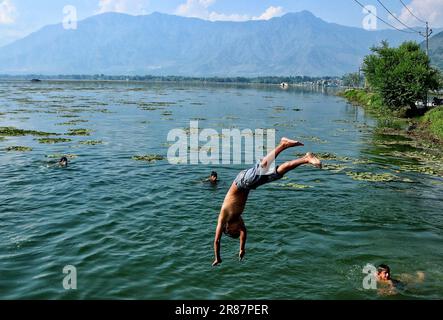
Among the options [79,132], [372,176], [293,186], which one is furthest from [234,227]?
[79,132]

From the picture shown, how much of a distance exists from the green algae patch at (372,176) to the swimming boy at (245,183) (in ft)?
64.7

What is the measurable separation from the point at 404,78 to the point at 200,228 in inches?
2211

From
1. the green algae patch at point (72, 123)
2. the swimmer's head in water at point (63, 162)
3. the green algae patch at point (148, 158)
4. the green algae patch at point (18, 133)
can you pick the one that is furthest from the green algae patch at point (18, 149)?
the green algae patch at point (72, 123)

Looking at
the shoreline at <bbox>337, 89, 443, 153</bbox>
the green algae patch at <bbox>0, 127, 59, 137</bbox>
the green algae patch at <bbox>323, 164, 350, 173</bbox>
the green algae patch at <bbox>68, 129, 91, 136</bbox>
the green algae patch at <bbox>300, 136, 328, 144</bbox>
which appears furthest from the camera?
the green algae patch at <bbox>300, 136, 328, 144</bbox>

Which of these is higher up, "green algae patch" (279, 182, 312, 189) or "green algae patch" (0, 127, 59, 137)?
"green algae patch" (0, 127, 59, 137)

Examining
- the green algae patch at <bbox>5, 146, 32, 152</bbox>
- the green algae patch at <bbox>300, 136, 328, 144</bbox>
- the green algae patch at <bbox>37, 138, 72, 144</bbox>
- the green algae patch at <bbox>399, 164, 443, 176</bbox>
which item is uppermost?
the green algae patch at <bbox>37, 138, 72, 144</bbox>

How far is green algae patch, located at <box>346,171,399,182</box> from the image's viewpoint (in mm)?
29594

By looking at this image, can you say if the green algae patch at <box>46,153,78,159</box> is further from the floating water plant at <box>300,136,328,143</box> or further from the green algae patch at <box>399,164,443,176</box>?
the green algae patch at <box>399,164,443,176</box>

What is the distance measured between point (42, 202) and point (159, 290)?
11968mm

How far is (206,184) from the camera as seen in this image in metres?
28.2

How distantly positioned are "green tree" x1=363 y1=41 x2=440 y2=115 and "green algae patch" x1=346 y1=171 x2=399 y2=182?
38.2 meters

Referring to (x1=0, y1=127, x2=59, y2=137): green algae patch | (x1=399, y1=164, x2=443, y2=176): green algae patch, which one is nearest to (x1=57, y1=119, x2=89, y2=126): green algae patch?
(x1=0, y1=127, x2=59, y2=137): green algae patch
